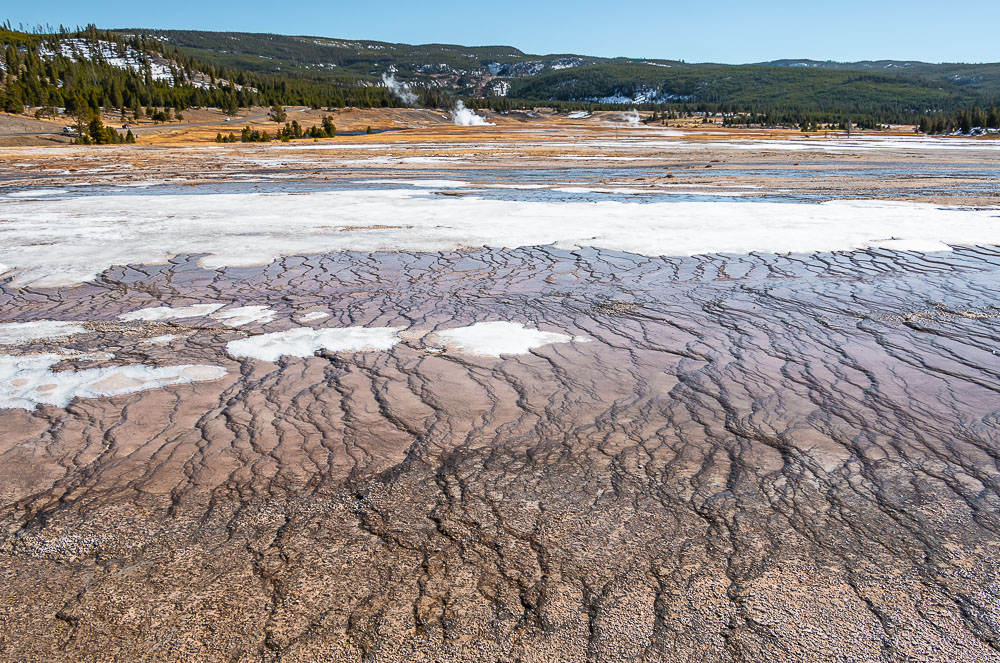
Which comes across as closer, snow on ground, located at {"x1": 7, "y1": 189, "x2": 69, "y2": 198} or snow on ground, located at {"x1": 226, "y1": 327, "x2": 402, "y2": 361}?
snow on ground, located at {"x1": 226, "y1": 327, "x2": 402, "y2": 361}

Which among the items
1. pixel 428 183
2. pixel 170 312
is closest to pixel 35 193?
pixel 428 183

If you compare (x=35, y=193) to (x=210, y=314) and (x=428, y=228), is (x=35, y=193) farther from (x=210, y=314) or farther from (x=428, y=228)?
(x=210, y=314)

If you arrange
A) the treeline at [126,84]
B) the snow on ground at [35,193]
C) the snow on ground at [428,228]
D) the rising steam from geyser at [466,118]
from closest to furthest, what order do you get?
the snow on ground at [428,228] < the snow on ground at [35,193] < the treeline at [126,84] < the rising steam from geyser at [466,118]

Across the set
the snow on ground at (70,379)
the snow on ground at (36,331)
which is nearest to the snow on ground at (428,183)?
the snow on ground at (36,331)

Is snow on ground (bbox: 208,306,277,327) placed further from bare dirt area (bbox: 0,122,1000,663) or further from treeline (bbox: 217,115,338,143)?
treeline (bbox: 217,115,338,143)

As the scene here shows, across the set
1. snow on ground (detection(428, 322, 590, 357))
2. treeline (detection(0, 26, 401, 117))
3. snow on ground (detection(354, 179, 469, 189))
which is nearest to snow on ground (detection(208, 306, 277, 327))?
snow on ground (detection(428, 322, 590, 357))

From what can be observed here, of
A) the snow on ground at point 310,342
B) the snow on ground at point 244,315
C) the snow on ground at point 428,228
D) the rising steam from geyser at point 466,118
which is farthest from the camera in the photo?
the rising steam from geyser at point 466,118

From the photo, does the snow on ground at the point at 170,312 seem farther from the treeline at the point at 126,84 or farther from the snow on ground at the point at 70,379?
the treeline at the point at 126,84
